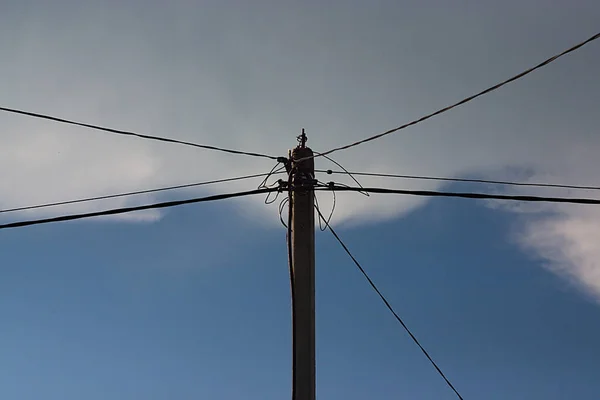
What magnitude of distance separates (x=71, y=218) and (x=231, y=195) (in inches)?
66.5

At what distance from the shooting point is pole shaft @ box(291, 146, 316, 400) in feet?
22.5

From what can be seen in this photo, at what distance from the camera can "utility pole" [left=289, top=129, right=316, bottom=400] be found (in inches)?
270

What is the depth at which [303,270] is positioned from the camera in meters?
7.17

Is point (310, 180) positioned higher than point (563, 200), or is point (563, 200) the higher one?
point (310, 180)

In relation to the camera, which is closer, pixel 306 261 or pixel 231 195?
pixel 306 261

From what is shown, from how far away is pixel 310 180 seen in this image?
25.1ft

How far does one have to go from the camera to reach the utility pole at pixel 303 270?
22.5 feet

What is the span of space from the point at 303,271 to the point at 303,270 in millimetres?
10

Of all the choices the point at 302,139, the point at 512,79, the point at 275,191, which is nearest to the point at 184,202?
the point at 275,191

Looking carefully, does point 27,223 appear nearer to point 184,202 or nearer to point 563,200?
point 184,202

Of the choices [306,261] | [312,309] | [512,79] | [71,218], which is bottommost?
[312,309]

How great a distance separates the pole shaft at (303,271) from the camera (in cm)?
685

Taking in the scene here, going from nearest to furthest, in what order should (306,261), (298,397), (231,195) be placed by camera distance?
(298,397) < (306,261) < (231,195)

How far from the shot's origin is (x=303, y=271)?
7.16 meters
